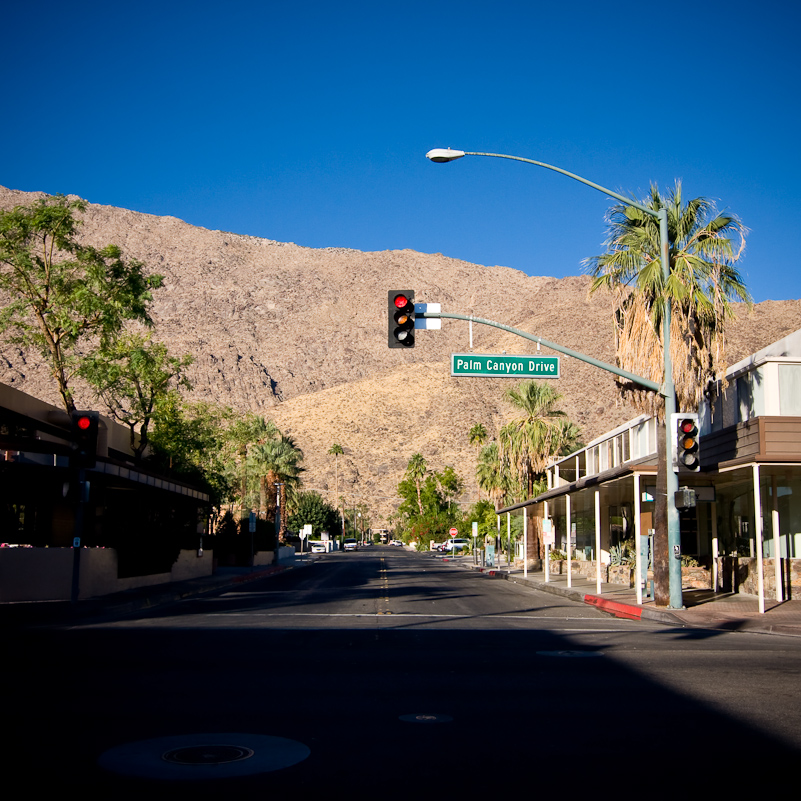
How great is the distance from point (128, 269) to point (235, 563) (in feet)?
81.5

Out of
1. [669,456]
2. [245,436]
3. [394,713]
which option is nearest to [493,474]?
[245,436]

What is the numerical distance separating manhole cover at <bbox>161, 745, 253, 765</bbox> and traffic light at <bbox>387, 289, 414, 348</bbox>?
1107cm

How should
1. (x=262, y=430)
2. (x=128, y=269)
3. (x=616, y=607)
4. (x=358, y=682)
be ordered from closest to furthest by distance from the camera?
(x=358, y=682) < (x=616, y=607) < (x=128, y=269) < (x=262, y=430)

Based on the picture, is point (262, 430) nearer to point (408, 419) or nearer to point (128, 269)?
point (128, 269)

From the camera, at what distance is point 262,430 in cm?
7612

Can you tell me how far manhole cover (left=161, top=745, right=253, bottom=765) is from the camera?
6.21 m

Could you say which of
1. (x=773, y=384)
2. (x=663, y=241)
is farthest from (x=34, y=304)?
(x=773, y=384)

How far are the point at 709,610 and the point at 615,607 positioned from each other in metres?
2.36

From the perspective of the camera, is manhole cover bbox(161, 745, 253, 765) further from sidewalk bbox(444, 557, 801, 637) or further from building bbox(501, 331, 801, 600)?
building bbox(501, 331, 801, 600)

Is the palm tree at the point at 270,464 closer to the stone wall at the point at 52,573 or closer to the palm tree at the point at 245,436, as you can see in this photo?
the palm tree at the point at 245,436

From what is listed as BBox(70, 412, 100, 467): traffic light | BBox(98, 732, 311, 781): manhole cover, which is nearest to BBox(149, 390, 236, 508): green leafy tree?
BBox(70, 412, 100, 467): traffic light

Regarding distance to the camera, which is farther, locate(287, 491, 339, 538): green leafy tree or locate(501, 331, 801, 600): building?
locate(287, 491, 339, 538): green leafy tree

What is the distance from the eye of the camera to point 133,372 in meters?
36.5

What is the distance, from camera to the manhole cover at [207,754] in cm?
621
